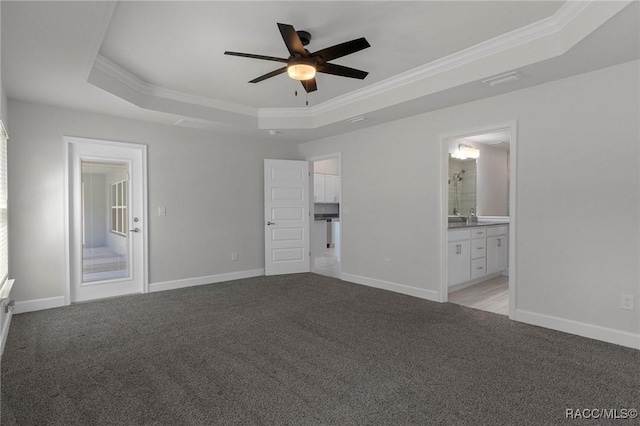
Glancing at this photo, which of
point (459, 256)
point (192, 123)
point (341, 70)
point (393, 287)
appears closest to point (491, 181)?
point (459, 256)

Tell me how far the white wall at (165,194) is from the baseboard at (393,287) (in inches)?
65.3

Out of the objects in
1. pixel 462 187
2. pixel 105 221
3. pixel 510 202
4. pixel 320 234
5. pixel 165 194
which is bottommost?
pixel 320 234

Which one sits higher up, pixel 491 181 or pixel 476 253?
pixel 491 181

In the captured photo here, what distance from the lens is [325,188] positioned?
9289 millimetres

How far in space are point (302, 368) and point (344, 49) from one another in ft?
7.97

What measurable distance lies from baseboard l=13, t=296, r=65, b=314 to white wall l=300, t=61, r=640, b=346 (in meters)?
4.48

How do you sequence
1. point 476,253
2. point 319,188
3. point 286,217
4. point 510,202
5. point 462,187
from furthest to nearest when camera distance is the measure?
1. point 319,188
2. point 462,187
3. point 286,217
4. point 476,253
5. point 510,202

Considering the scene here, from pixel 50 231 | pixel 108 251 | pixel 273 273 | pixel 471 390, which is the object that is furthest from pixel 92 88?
pixel 471 390

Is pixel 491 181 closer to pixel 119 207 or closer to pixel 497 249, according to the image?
pixel 497 249

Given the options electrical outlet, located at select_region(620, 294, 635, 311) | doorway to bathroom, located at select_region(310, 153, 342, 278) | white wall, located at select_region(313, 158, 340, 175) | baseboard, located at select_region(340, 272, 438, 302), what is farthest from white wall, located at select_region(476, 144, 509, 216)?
electrical outlet, located at select_region(620, 294, 635, 311)

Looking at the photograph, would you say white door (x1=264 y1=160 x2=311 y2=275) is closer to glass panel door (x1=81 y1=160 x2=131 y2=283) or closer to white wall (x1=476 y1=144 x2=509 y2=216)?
glass panel door (x1=81 y1=160 x2=131 y2=283)

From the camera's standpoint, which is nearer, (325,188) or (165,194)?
(165,194)

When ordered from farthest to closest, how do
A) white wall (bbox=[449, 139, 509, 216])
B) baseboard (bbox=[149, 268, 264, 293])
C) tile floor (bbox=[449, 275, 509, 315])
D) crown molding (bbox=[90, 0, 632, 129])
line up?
white wall (bbox=[449, 139, 509, 216]) < baseboard (bbox=[149, 268, 264, 293]) < tile floor (bbox=[449, 275, 509, 315]) < crown molding (bbox=[90, 0, 632, 129])

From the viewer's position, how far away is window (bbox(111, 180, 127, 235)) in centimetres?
463
